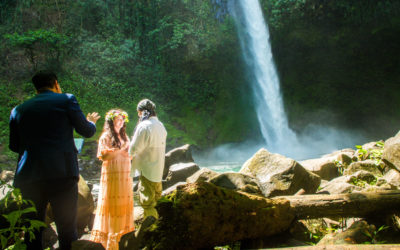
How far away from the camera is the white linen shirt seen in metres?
3.22

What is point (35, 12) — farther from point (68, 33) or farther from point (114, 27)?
point (114, 27)

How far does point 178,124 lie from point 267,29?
9.06 metres

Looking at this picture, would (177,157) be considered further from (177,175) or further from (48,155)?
(48,155)

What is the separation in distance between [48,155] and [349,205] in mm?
2773

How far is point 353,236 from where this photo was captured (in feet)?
7.03

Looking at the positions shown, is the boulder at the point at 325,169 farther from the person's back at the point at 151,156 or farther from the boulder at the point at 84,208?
the boulder at the point at 84,208

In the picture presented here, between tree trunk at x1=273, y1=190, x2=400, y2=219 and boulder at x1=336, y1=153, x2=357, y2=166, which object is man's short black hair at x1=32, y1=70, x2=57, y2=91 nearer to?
tree trunk at x1=273, y1=190, x2=400, y2=219

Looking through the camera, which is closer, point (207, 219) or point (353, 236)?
point (207, 219)

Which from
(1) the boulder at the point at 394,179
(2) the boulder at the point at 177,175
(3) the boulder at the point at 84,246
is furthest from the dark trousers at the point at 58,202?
(2) the boulder at the point at 177,175

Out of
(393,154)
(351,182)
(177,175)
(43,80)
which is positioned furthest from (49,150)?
(177,175)

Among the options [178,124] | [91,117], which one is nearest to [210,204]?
A: [91,117]

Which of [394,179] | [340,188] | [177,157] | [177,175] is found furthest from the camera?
[177,157]

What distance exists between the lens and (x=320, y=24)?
17234 millimetres

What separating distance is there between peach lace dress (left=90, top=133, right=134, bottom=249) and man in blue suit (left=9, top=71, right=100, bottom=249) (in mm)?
912
